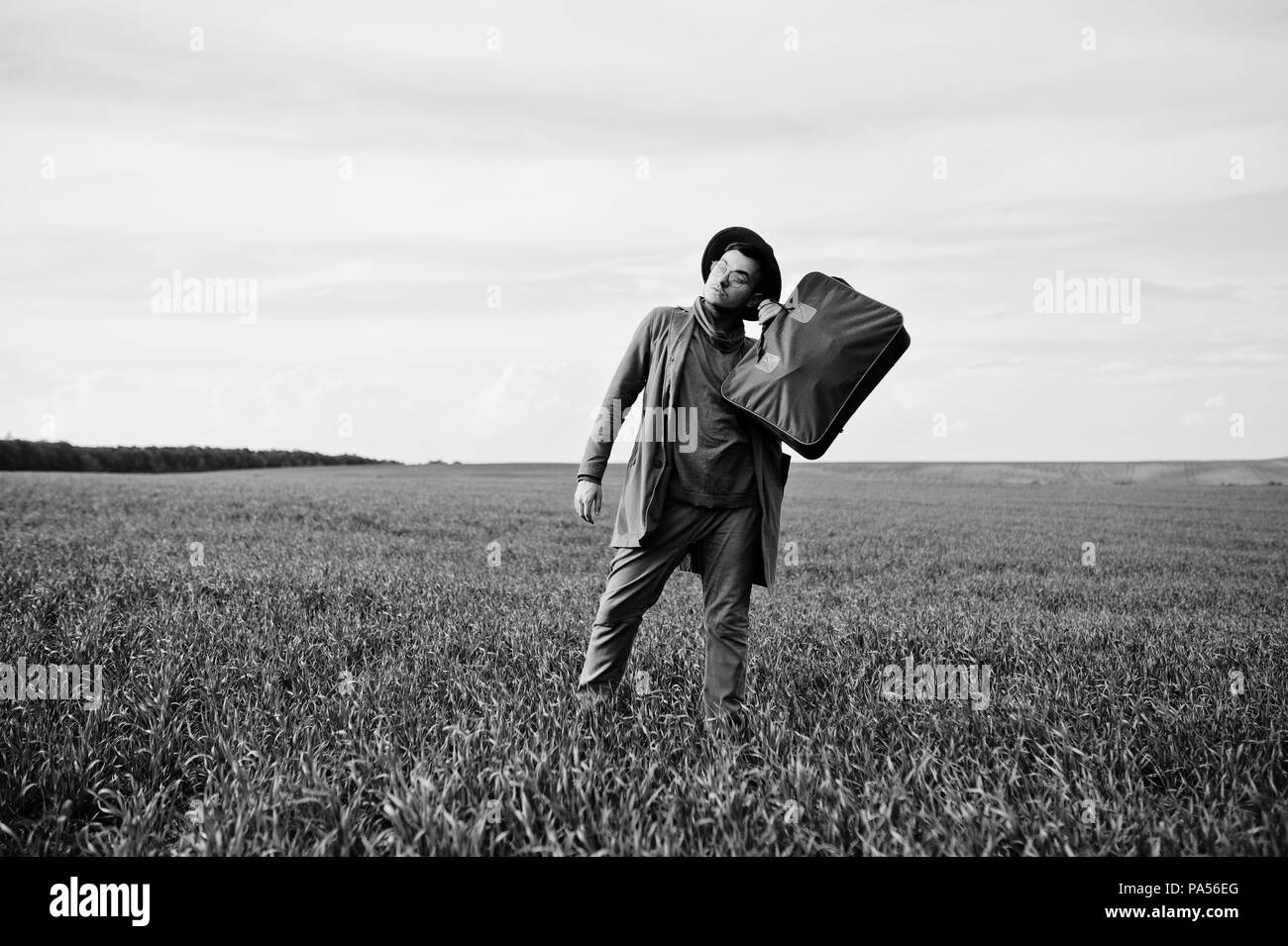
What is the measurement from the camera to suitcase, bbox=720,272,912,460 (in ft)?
12.3

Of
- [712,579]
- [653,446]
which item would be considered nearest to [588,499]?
[653,446]

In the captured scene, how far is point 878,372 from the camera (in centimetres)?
384

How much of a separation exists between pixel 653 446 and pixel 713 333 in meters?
0.71

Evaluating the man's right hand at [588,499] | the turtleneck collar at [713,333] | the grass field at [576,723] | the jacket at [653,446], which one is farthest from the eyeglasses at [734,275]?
the grass field at [576,723]

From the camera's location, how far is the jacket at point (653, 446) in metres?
4.12

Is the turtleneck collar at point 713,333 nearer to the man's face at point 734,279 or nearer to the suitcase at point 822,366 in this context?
the man's face at point 734,279

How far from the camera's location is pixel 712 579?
167 inches

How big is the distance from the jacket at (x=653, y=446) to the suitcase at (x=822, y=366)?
0.33 m

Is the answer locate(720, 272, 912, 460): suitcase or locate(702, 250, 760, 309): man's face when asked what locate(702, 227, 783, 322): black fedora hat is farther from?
locate(720, 272, 912, 460): suitcase

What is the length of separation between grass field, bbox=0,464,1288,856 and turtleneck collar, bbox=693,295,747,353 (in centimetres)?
203

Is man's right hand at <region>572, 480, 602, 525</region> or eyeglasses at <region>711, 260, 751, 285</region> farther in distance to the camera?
man's right hand at <region>572, 480, 602, 525</region>

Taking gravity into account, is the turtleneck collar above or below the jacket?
above

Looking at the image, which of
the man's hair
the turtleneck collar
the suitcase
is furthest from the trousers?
the man's hair
